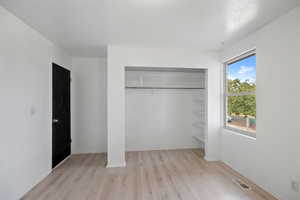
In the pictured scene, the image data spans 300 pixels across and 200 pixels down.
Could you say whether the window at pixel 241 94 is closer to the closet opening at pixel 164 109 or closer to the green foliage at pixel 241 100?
the green foliage at pixel 241 100

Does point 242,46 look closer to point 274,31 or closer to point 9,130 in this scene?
point 274,31

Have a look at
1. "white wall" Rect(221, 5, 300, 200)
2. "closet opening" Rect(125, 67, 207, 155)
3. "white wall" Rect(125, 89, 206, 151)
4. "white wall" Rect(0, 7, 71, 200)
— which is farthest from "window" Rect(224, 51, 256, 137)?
"white wall" Rect(0, 7, 71, 200)

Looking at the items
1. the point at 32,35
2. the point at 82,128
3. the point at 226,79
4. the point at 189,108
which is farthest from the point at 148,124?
the point at 32,35

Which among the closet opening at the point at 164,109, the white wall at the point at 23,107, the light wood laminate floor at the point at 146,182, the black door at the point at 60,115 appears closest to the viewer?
the white wall at the point at 23,107

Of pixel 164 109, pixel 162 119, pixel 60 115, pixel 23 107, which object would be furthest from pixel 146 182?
pixel 60 115

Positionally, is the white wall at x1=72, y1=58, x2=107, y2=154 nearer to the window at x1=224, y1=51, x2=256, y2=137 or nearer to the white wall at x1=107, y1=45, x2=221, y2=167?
the white wall at x1=107, y1=45, x2=221, y2=167

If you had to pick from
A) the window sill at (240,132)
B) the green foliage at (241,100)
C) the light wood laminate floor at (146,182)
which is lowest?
the light wood laminate floor at (146,182)

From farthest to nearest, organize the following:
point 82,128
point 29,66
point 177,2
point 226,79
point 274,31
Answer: point 82,128
point 226,79
point 29,66
point 274,31
point 177,2

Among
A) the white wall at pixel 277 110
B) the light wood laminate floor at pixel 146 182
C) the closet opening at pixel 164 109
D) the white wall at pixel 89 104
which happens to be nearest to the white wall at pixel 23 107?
the light wood laminate floor at pixel 146 182

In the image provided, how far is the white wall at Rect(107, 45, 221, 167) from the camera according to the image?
2953mm

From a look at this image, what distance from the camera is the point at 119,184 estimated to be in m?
2.33

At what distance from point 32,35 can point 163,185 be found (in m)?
3.04

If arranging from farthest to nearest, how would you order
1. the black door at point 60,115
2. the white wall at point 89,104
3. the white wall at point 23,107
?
1. the white wall at point 89,104
2. the black door at point 60,115
3. the white wall at point 23,107

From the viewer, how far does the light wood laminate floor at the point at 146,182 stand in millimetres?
2045
